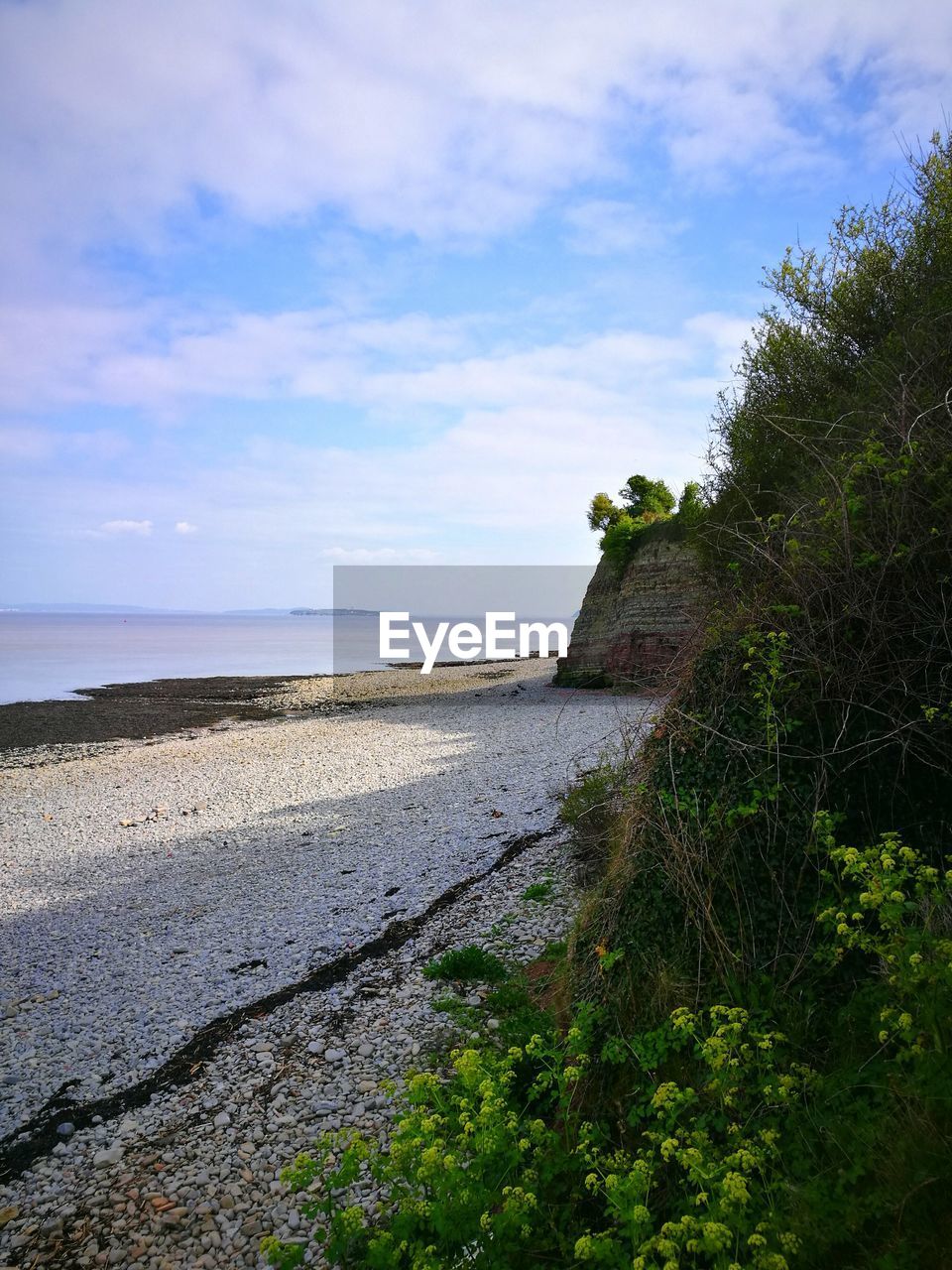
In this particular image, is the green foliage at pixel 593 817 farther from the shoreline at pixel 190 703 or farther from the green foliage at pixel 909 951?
the shoreline at pixel 190 703

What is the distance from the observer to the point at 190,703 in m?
33.8

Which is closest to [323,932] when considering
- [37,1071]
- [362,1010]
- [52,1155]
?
[362,1010]

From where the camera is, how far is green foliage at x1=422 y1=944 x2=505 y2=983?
6.59 meters

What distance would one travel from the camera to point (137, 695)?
36.2 meters

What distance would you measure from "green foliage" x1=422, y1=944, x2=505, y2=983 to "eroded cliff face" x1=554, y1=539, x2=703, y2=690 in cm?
1648

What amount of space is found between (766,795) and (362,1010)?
388 centimetres

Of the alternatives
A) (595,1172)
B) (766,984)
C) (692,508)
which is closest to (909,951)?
(766,984)

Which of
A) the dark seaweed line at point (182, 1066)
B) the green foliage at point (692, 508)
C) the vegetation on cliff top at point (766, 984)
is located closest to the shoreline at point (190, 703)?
the green foliage at point (692, 508)

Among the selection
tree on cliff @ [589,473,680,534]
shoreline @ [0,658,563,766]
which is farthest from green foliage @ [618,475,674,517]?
shoreline @ [0,658,563,766]

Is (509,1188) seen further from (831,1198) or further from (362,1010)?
(362,1010)

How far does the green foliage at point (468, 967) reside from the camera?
6.59 m

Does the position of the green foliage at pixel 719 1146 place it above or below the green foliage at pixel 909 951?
below

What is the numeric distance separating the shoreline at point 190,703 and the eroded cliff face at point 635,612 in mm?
8917

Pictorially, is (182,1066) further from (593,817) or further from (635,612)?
(635,612)
